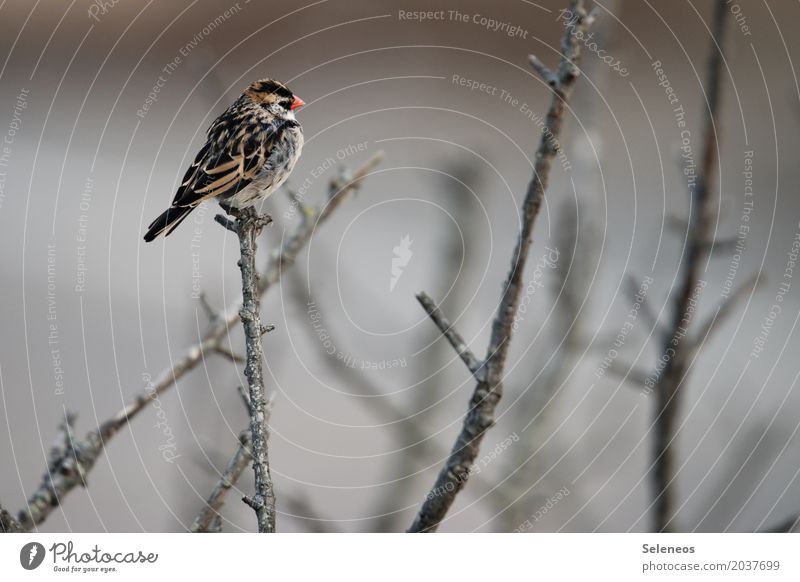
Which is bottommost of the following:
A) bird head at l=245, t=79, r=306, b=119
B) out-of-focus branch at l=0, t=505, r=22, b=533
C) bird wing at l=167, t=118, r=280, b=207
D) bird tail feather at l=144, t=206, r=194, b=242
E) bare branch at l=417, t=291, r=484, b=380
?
out-of-focus branch at l=0, t=505, r=22, b=533

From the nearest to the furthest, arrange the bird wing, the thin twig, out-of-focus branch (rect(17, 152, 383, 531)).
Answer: the thin twig
out-of-focus branch (rect(17, 152, 383, 531))
the bird wing

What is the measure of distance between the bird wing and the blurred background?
0.08 meters

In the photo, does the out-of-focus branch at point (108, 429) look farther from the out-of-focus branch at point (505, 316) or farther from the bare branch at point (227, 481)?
the out-of-focus branch at point (505, 316)

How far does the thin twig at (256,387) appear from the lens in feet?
2.95

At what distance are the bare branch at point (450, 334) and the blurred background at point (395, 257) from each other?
27 cm

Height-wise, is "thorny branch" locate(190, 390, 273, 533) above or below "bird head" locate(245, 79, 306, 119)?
below

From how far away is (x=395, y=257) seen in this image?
1.56 meters

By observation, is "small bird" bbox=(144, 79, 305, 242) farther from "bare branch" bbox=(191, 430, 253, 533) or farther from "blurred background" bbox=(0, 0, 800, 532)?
"bare branch" bbox=(191, 430, 253, 533)

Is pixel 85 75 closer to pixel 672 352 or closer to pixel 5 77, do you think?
pixel 5 77

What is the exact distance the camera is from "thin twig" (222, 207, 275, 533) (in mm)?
899

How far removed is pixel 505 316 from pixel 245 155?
1.89 feet

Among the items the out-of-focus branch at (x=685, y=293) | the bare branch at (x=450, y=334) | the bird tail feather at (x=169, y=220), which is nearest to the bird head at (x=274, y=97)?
the bird tail feather at (x=169, y=220)

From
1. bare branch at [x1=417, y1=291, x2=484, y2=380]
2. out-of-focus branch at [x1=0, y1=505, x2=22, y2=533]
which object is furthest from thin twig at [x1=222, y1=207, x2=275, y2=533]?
out-of-focus branch at [x1=0, y1=505, x2=22, y2=533]
